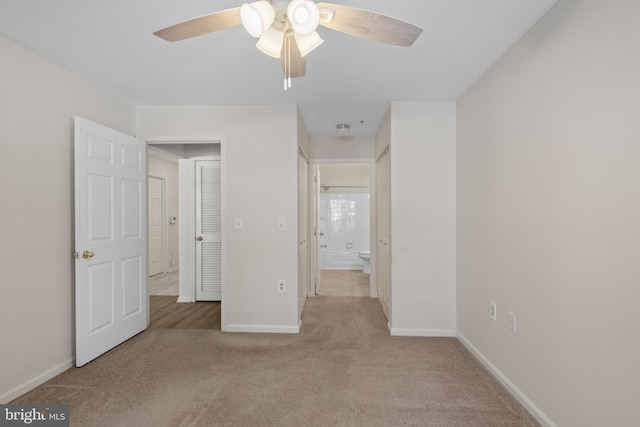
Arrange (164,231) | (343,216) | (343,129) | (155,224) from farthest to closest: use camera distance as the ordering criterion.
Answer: (343,216) → (164,231) → (155,224) → (343,129)

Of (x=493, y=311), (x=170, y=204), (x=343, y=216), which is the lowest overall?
(x=493, y=311)

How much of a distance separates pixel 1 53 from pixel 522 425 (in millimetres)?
3805

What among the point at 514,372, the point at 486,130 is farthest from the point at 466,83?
the point at 514,372

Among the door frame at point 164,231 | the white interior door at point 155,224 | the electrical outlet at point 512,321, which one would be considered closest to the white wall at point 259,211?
the electrical outlet at point 512,321

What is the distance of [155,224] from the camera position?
226 inches

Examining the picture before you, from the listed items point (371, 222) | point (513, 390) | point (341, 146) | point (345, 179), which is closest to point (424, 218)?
point (371, 222)

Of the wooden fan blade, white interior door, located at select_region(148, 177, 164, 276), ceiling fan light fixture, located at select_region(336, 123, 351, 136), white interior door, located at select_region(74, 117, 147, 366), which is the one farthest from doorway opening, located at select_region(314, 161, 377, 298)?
the wooden fan blade

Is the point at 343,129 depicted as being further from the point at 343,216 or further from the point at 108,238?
the point at 343,216

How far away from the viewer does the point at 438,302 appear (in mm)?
2877

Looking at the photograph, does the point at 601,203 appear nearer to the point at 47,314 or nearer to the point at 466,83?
the point at 466,83

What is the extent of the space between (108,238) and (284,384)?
189 centimetres

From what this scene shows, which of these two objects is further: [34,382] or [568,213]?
[34,382]

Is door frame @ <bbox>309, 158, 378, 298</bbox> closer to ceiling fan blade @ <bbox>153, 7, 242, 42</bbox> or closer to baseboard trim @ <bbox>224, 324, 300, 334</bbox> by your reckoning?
baseboard trim @ <bbox>224, 324, 300, 334</bbox>

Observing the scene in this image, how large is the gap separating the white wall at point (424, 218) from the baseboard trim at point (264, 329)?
0.99 metres
